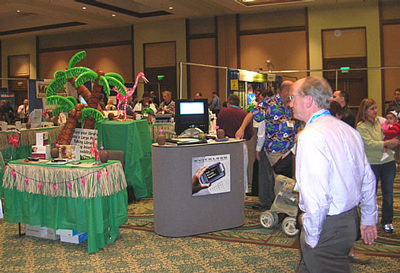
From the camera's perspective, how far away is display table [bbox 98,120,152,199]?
228 inches

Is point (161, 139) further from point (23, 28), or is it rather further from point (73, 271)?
point (23, 28)

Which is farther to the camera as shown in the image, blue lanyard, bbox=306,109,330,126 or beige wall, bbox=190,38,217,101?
beige wall, bbox=190,38,217,101

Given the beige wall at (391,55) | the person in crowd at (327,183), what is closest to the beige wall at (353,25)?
the beige wall at (391,55)

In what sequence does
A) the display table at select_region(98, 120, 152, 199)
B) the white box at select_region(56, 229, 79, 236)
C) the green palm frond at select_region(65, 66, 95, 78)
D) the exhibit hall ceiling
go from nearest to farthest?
the white box at select_region(56, 229, 79, 236), the green palm frond at select_region(65, 66, 95, 78), the display table at select_region(98, 120, 152, 199), the exhibit hall ceiling

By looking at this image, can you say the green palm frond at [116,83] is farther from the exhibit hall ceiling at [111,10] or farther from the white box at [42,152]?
the exhibit hall ceiling at [111,10]

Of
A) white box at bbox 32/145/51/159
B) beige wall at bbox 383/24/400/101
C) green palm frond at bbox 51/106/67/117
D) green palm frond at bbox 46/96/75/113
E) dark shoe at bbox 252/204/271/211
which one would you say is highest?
beige wall at bbox 383/24/400/101

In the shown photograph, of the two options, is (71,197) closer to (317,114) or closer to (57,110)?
(57,110)

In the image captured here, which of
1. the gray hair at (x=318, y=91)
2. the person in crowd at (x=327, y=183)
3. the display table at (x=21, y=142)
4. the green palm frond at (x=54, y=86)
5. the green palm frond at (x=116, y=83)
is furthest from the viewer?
the display table at (x=21, y=142)

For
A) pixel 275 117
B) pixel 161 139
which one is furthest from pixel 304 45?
pixel 161 139

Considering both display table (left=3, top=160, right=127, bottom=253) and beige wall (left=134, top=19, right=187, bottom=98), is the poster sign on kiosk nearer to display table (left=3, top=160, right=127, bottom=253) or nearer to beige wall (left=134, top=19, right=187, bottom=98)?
display table (left=3, top=160, right=127, bottom=253)

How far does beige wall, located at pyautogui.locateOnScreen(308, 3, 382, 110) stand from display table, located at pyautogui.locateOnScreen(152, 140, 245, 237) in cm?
940

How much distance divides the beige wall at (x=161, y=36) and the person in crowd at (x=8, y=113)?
641 centimetres

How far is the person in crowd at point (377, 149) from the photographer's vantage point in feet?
13.6

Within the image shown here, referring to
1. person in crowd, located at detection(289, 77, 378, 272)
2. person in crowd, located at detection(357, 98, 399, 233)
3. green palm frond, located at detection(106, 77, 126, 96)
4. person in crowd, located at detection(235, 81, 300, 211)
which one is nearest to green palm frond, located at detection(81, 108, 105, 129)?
green palm frond, located at detection(106, 77, 126, 96)
